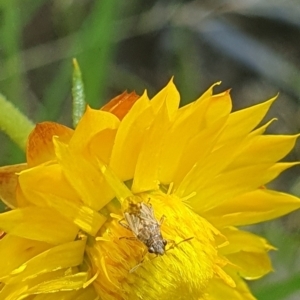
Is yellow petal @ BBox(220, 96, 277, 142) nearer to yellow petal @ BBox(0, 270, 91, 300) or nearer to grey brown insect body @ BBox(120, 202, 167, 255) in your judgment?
grey brown insect body @ BBox(120, 202, 167, 255)

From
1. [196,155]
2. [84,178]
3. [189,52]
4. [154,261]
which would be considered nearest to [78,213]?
[84,178]

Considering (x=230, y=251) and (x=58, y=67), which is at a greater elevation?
(x=58, y=67)

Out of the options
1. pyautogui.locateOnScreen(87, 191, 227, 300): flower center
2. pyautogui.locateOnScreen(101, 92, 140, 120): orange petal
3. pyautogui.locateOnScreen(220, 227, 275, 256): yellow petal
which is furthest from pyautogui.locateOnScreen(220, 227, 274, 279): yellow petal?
pyautogui.locateOnScreen(101, 92, 140, 120): orange petal

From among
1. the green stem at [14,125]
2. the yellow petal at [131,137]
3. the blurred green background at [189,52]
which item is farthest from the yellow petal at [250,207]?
the blurred green background at [189,52]

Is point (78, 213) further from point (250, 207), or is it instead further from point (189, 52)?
point (189, 52)

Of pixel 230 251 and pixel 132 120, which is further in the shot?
pixel 230 251

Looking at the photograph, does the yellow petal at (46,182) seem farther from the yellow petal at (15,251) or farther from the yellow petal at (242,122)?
the yellow petal at (242,122)

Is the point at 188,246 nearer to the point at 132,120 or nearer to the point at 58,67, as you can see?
the point at 132,120

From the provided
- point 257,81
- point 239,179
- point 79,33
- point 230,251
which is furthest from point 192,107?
point 257,81

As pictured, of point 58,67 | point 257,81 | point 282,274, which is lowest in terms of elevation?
point 282,274
